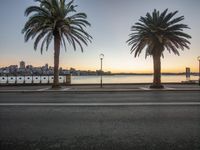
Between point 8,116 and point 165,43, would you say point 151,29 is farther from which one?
point 8,116

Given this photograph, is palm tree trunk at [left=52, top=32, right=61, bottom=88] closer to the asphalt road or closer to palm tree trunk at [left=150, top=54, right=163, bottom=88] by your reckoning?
palm tree trunk at [left=150, top=54, right=163, bottom=88]

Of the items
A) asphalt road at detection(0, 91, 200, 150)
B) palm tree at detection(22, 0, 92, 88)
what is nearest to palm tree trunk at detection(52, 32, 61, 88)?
palm tree at detection(22, 0, 92, 88)

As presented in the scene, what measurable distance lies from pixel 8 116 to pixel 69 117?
2.27 m

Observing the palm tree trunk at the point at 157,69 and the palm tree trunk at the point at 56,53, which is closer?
the palm tree trunk at the point at 157,69

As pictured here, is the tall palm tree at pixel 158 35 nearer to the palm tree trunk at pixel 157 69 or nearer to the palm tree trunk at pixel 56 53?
the palm tree trunk at pixel 157 69

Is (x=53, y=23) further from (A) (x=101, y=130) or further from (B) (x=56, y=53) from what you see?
(A) (x=101, y=130)

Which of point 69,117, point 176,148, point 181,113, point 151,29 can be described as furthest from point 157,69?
point 176,148

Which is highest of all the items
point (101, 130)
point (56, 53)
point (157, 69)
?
point (56, 53)

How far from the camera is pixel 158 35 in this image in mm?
21438

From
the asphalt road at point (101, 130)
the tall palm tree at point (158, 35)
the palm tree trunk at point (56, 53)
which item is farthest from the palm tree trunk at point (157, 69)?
the asphalt road at point (101, 130)

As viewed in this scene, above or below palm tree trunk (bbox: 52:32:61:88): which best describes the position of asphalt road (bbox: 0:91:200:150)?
below

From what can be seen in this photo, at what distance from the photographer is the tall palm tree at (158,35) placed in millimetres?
21797

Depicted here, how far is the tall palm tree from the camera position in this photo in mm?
21797

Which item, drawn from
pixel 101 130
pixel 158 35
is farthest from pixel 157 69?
pixel 101 130
